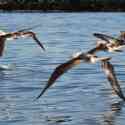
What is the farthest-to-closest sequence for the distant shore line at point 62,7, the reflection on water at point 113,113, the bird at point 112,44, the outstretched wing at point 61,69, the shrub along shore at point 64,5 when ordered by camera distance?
the shrub along shore at point 64,5 → the distant shore line at point 62,7 → the reflection on water at point 113,113 → the bird at point 112,44 → the outstretched wing at point 61,69

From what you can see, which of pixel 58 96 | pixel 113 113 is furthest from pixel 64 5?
pixel 113 113

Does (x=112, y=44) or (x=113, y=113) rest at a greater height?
(x=112, y=44)

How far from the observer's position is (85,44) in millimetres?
53500

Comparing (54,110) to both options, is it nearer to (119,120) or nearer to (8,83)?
(119,120)

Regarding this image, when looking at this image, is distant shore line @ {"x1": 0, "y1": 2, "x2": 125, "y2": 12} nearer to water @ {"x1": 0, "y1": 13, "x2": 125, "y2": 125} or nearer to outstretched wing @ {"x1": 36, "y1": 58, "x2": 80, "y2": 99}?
water @ {"x1": 0, "y1": 13, "x2": 125, "y2": 125}

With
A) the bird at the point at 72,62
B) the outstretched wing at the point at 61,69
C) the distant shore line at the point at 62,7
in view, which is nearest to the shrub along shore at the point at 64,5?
the distant shore line at the point at 62,7

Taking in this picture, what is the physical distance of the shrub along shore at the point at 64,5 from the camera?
14375 centimetres

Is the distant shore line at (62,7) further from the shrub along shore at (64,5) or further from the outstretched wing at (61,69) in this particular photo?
the outstretched wing at (61,69)

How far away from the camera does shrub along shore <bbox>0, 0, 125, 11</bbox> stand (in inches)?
5659

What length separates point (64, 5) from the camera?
150 metres

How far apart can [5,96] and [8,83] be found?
4316mm

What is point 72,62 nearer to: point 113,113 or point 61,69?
point 61,69

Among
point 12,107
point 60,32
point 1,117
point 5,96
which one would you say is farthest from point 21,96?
point 60,32

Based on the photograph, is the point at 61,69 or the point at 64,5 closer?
the point at 61,69
